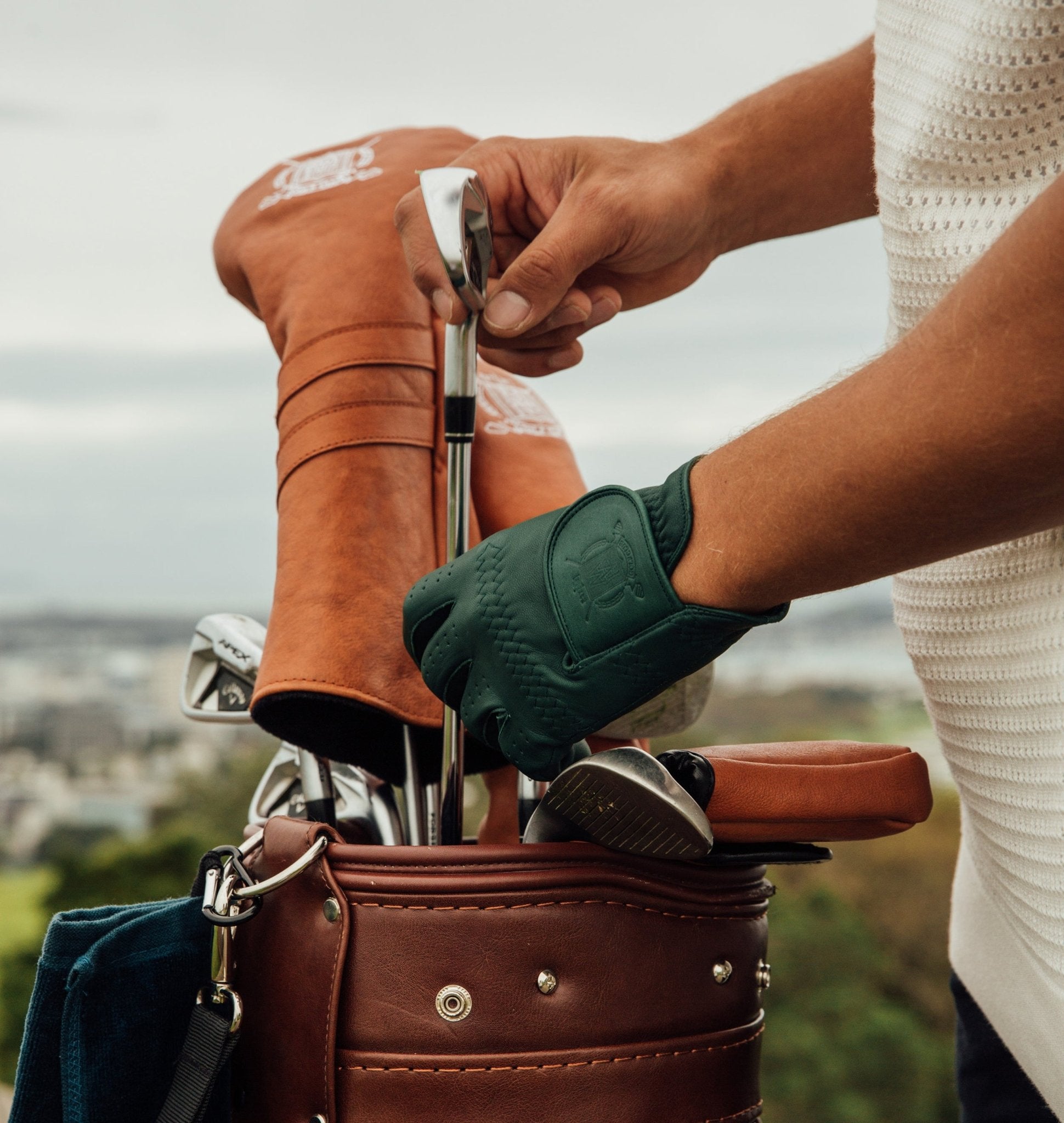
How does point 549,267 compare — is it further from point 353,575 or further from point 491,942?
point 491,942

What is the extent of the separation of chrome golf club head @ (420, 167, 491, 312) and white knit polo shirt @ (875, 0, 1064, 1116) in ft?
0.89

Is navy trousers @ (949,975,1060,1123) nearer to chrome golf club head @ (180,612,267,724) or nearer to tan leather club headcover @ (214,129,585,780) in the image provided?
tan leather club headcover @ (214,129,585,780)

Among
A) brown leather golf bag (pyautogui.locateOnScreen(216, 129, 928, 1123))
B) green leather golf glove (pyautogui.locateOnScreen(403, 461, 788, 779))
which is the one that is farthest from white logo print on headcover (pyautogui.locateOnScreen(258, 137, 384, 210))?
green leather golf glove (pyautogui.locateOnScreen(403, 461, 788, 779))

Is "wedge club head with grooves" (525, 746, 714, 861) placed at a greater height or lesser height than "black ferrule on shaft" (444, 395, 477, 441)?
lesser

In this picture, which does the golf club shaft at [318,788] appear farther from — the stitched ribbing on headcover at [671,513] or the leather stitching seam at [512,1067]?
the stitched ribbing on headcover at [671,513]

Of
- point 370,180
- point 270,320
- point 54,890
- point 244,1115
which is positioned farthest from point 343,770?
point 54,890

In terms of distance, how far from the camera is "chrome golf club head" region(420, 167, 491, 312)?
2.71ft

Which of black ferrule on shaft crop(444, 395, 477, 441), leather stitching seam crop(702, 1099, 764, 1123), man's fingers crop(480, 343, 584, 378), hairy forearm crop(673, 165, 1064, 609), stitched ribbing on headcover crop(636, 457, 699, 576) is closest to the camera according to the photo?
→ hairy forearm crop(673, 165, 1064, 609)

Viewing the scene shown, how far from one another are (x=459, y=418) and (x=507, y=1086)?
0.46 meters

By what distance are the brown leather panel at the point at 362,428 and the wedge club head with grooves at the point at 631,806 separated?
13.6 inches

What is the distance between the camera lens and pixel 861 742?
0.79m

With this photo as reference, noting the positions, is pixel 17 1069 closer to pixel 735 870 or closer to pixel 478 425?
pixel 735 870

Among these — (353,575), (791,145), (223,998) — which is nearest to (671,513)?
(353,575)

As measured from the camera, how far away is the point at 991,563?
0.78 metres
